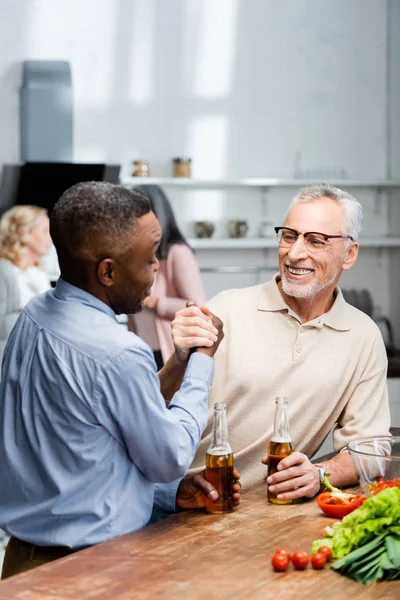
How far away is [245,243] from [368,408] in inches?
188

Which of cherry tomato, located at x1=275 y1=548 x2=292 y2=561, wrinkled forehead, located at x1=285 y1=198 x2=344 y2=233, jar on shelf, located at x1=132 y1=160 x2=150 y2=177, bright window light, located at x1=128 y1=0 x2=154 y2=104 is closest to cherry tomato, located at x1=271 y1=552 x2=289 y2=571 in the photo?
cherry tomato, located at x1=275 y1=548 x2=292 y2=561

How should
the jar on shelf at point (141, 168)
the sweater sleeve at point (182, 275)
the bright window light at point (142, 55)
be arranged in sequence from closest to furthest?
1. the sweater sleeve at point (182, 275)
2. the jar on shelf at point (141, 168)
3. the bright window light at point (142, 55)

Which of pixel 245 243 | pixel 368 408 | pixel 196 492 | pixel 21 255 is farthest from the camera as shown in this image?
pixel 245 243

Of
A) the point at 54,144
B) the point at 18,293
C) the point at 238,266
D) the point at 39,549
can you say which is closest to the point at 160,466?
the point at 39,549

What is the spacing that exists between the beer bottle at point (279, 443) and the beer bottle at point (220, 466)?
5.5 inches

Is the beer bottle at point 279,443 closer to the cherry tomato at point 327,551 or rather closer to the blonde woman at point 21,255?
the cherry tomato at point 327,551

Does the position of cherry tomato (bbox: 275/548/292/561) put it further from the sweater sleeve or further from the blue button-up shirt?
the sweater sleeve

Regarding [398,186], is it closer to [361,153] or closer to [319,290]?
[361,153]

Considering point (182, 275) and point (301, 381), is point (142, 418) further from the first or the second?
point (182, 275)

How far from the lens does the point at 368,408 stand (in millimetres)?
2725

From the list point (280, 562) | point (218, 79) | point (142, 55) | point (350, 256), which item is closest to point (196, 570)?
point (280, 562)

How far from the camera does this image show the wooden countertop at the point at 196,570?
1.76 m

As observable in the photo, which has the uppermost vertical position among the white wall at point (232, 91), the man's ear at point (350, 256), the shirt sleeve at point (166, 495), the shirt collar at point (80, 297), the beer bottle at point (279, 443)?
the white wall at point (232, 91)

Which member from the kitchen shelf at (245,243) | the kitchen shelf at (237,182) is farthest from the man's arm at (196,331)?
the kitchen shelf at (245,243)
